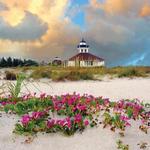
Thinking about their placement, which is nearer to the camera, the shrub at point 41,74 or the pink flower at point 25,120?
the pink flower at point 25,120

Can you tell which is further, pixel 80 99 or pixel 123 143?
pixel 80 99

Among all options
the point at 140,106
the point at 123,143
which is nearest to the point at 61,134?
the point at 123,143

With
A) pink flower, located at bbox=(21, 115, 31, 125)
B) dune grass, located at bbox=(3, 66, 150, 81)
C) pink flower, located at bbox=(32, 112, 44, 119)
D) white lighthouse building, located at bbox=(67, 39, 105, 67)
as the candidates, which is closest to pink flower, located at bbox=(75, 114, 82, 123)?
pink flower, located at bbox=(32, 112, 44, 119)

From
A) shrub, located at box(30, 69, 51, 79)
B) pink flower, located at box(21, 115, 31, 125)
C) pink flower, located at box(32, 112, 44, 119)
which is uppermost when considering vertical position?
shrub, located at box(30, 69, 51, 79)

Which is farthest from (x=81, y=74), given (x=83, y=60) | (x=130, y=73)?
(x=83, y=60)

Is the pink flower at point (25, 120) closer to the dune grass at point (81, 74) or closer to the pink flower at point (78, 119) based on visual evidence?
the pink flower at point (78, 119)

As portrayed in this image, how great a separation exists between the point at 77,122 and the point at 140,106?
6.23 feet

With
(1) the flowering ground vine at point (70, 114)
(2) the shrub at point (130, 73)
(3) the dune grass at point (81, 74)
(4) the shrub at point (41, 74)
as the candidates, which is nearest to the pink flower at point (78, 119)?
(1) the flowering ground vine at point (70, 114)

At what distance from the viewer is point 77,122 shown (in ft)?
32.9

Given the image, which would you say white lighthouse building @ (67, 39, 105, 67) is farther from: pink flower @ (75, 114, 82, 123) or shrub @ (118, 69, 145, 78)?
pink flower @ (75, 114, 82, 123)

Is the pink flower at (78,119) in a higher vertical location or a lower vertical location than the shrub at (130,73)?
lower

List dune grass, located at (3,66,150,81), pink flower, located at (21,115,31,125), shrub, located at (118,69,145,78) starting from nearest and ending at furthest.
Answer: pink flower, located at (21,115,31,125) < dune grass, located at (3,66,150,81) < shrub, located at (118,69,145,78)

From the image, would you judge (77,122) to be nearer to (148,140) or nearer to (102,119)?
(102,119)

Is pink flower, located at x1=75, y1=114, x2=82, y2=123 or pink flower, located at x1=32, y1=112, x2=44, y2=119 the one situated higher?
pink flower, located at x1=32, y1=112, x2=44, y2=119
